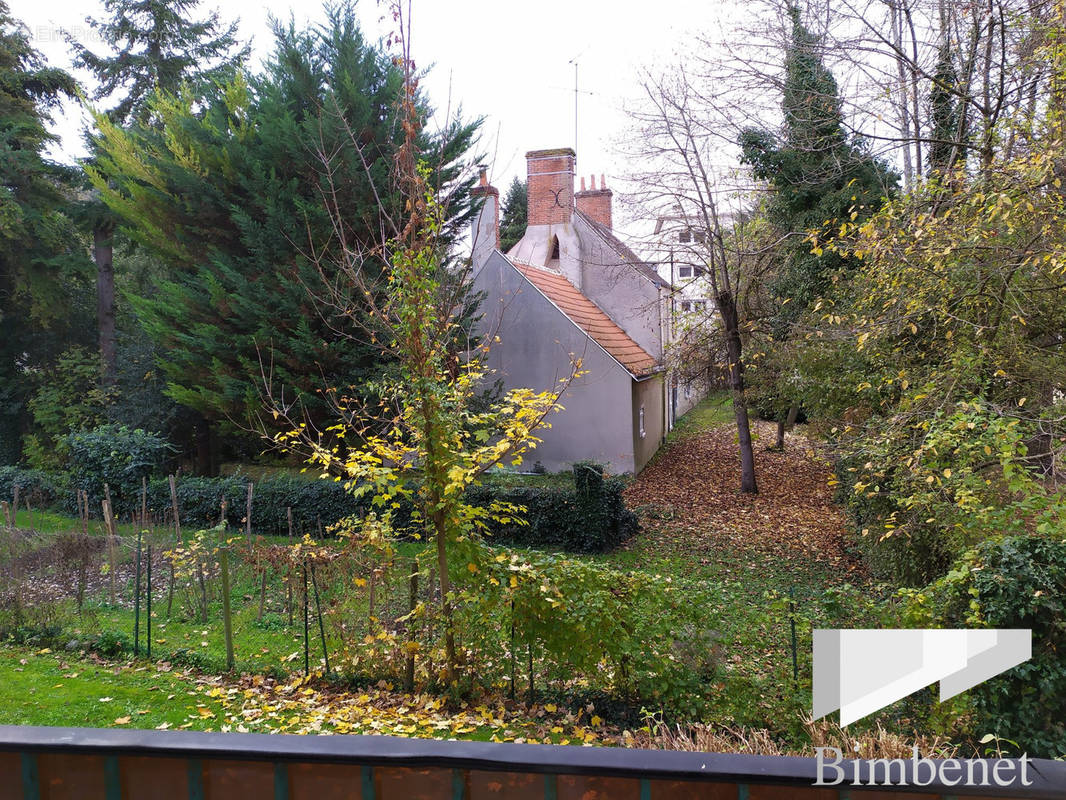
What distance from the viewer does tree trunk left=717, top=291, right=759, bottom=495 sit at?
17672 mm

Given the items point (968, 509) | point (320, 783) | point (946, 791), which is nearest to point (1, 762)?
point (320, 783)

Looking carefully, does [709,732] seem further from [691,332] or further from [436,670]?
[691,332]

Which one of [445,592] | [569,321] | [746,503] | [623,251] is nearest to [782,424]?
[746,503]

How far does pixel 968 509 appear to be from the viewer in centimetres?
632

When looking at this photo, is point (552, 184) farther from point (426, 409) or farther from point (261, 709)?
point (261, 709)

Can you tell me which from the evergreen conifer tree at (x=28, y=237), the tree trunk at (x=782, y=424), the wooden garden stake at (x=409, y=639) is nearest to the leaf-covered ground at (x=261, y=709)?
the wooden garden stake at (x=409, y=639)

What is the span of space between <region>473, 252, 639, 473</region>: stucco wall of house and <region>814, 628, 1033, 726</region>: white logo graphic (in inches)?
531

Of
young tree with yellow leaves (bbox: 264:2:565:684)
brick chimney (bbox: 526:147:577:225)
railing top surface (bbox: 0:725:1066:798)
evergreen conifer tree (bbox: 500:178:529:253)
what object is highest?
evergreen conifer tree (bbox: 500:178:529:253)

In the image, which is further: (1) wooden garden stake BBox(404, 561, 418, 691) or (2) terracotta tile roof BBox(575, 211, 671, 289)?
(2) terracotta tile roof BBox(575, 211, 671, 289)

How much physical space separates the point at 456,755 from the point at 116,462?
57.6ft

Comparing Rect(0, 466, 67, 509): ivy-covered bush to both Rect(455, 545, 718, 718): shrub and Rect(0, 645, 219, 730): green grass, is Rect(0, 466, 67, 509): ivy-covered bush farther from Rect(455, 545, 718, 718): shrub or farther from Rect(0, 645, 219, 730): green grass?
Rect(455, 545, 718, 718): shrub

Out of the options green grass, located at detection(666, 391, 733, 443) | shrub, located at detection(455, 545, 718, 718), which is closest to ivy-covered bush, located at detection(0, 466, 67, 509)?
shrub, located at detection(455, 545, 718, 718)

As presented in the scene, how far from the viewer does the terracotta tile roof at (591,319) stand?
19297 millimetres

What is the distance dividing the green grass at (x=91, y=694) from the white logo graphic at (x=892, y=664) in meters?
5.11
